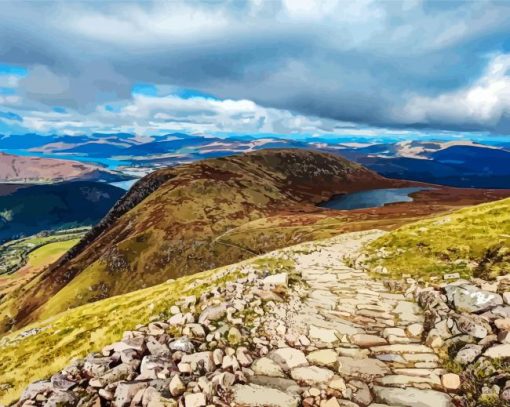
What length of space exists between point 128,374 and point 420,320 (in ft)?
37.3

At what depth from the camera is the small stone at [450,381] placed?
Answer: 1073 centimetres

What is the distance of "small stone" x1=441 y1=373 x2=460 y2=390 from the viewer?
10.7m

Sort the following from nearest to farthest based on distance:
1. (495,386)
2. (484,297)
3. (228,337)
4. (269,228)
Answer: (495,386)
(228,337)
(484,297)
(269,228)

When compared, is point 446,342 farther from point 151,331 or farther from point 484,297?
point 151,331

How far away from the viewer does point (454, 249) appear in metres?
26.0

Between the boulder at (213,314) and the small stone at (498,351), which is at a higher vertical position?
the small stone at (498,351)

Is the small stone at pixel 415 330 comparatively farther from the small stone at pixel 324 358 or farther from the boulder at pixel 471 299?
the small stone at pixel 324 358

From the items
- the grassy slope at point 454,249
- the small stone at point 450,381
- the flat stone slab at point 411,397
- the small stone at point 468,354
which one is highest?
the small stone at point 468,354

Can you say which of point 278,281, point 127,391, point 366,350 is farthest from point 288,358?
point 278,281

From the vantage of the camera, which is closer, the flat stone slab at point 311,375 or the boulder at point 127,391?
the boulder at point 127,391

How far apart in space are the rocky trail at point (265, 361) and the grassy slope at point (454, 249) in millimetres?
6353

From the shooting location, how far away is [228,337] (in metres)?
14.0

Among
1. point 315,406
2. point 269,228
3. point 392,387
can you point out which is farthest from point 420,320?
point 269,228

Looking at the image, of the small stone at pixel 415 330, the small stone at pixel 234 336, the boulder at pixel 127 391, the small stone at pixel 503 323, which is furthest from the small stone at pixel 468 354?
the boulder at pixel 127 391
